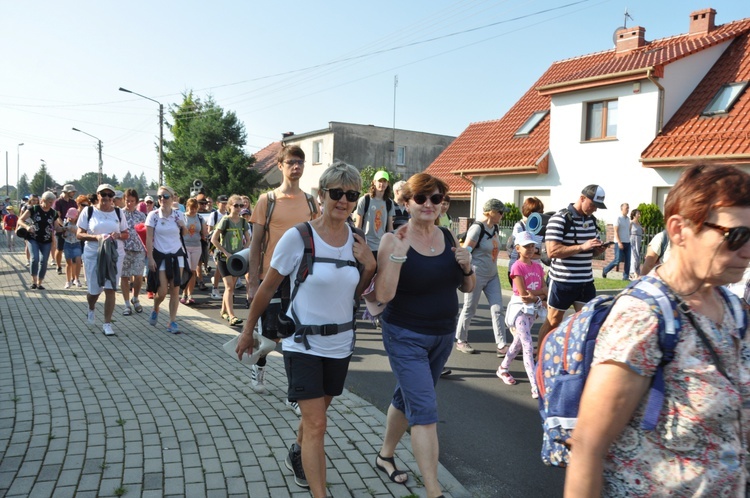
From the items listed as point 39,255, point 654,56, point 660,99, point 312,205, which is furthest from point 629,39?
point 312,205

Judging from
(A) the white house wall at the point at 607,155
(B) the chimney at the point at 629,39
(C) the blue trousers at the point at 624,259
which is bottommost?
(C) the blue trousers at the point at 624,259

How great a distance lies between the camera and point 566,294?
233 inches

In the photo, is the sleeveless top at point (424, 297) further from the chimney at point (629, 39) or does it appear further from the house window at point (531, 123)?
the chimney at point (629, 39)

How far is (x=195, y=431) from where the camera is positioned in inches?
173

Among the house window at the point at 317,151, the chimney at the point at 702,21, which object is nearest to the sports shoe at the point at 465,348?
the chimney at the point at 702,21

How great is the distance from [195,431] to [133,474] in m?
0.75

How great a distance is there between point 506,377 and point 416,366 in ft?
10.1

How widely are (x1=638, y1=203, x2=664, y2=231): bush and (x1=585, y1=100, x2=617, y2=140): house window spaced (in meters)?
3.17

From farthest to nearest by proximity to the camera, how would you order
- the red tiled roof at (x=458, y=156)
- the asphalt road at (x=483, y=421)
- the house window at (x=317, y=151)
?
the house window at (x=317, y=151) < the red tiled roof at (x=458, y=156) < the asphalt road at (x=483, y=421)

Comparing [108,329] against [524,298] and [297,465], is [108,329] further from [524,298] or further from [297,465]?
[524,298]

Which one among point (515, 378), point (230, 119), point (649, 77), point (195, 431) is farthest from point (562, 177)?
point (230, 119)

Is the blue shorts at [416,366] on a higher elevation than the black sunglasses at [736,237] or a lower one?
lower

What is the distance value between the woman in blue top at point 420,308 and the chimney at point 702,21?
22817 millimetres

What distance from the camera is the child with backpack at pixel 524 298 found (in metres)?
6.07
